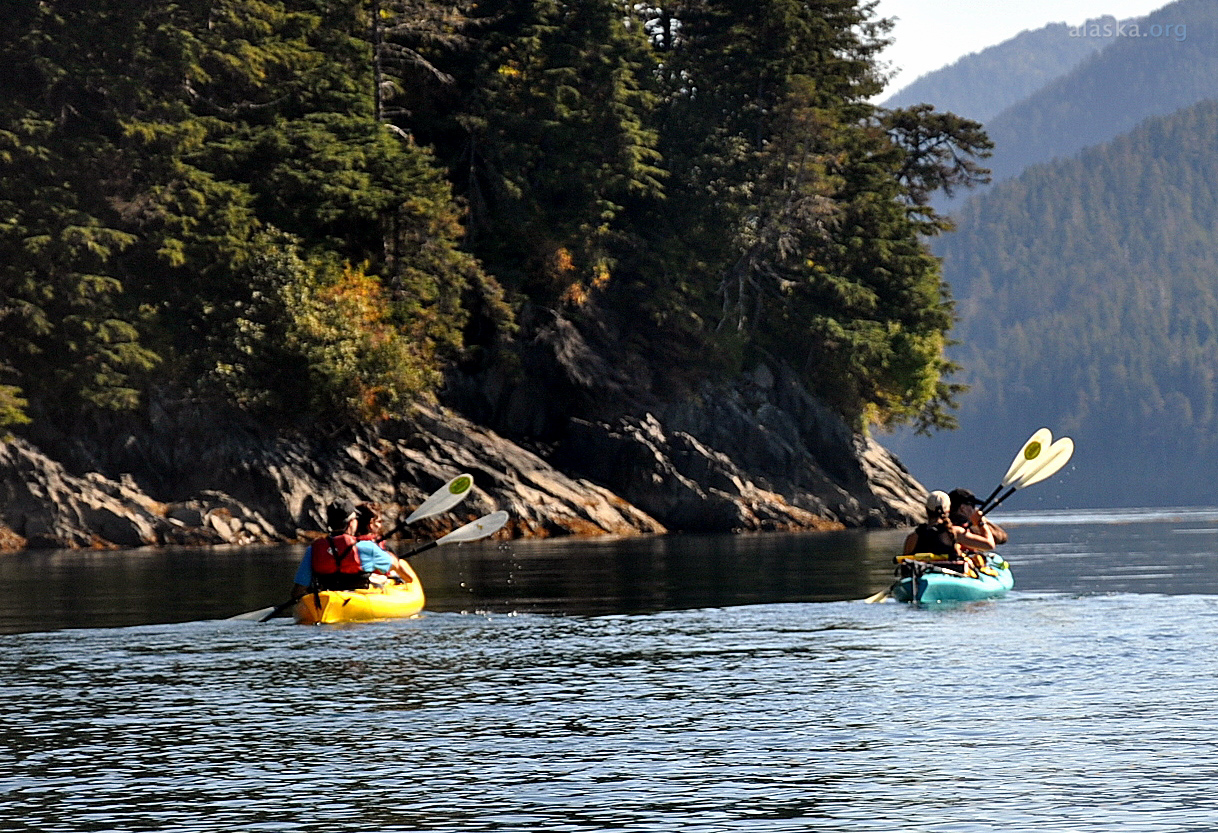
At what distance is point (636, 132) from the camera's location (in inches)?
2633

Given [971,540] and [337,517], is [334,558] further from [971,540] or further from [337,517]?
[971,540]

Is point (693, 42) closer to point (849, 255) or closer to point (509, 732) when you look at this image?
point (849, 255)

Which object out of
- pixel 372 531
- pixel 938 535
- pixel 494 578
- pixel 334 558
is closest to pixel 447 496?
pixel 494 578

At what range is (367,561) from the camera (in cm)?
2592

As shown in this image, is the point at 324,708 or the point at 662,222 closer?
the point at 324,708

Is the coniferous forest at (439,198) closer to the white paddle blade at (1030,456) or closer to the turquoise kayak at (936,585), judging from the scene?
the white paddle blade at (1030,456)

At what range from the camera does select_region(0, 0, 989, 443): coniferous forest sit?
57375mm

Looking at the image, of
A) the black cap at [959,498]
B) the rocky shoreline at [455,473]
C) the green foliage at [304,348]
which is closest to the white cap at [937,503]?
the black cap at [959,498]

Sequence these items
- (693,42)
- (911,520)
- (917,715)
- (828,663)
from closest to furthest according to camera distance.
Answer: (917,715) < (828,663) < (911,520) < (693,42)

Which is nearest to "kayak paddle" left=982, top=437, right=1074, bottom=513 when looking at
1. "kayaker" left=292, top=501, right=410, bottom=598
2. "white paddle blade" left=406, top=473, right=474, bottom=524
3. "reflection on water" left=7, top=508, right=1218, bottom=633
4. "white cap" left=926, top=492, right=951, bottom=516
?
A: "reflection on water" left=7, top=508, right=1218, bottom=633

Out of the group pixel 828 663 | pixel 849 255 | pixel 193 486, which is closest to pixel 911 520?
pixel 849 255

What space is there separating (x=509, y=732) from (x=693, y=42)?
206 feet

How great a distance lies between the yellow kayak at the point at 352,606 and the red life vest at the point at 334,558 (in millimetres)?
332

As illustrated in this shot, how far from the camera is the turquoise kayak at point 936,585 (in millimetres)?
27094
